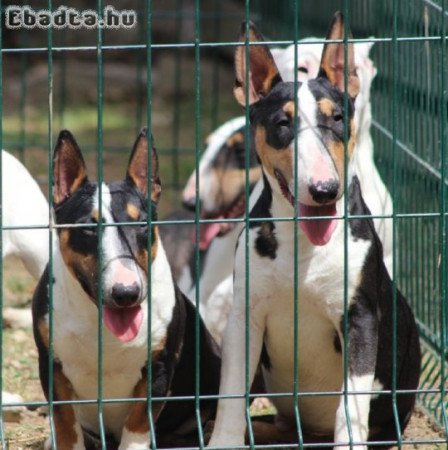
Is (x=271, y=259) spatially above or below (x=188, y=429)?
above

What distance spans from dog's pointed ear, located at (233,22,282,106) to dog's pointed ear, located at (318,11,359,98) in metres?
0.19

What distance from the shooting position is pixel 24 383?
6.31 m

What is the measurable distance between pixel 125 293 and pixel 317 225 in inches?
29.4

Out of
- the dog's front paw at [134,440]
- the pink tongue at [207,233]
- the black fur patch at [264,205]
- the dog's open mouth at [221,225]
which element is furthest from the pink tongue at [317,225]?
the pink tongue at [207,233]

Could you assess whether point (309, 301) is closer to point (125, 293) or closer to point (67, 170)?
point (125, 293)

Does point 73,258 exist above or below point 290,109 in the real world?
below

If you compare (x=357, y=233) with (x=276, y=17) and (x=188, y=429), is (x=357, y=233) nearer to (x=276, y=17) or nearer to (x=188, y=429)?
(x=188, y=429)

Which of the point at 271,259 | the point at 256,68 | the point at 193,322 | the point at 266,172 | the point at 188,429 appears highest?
the point at 256,68

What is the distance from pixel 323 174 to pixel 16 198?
7.60 ft

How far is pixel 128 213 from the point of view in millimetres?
4766

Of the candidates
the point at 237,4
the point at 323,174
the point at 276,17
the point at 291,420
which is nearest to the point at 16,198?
the point at 291,420

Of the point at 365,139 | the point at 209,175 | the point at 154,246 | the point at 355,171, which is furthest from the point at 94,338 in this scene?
the point at 209,175

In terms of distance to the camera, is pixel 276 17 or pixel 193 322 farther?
pixel 276 17

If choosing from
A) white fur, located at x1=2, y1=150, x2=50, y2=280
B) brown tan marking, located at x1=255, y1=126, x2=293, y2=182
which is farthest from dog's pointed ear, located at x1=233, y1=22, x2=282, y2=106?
white fur, located at x1=2, y1=150, x2=50, y2=280
